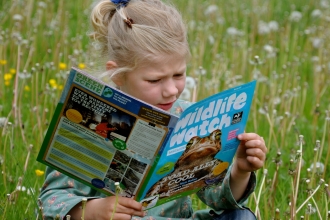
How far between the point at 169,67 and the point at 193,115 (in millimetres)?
274

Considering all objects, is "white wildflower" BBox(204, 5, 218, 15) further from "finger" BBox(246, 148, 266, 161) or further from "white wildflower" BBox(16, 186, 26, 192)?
"finger" BBox(246, 148, 266, 161)

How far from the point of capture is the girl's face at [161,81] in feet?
6.63

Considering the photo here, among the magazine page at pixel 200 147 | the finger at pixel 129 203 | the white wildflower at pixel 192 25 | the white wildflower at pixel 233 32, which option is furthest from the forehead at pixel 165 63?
the white wildflower at pixel 192 25

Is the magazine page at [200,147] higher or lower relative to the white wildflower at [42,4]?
lower

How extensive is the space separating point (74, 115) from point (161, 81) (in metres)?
0.33

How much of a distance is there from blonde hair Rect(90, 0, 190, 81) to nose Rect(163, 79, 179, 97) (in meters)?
0.09

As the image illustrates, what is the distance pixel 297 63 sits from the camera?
4.20 m

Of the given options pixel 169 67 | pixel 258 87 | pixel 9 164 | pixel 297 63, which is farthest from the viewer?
pixel 297 63

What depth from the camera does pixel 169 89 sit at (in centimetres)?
200

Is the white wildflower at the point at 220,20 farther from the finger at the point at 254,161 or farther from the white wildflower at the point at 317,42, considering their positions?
the finger at the point at 254,161

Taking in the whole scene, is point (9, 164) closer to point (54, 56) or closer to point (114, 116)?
point (114, 116)

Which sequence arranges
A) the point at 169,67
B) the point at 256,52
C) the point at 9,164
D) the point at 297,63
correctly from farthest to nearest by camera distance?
the point at 256,52 < the point at 297,63 < the point at 9,164 < the point at 169,67

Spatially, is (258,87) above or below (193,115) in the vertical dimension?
above

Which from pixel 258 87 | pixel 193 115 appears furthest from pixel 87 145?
pixel 258 87
